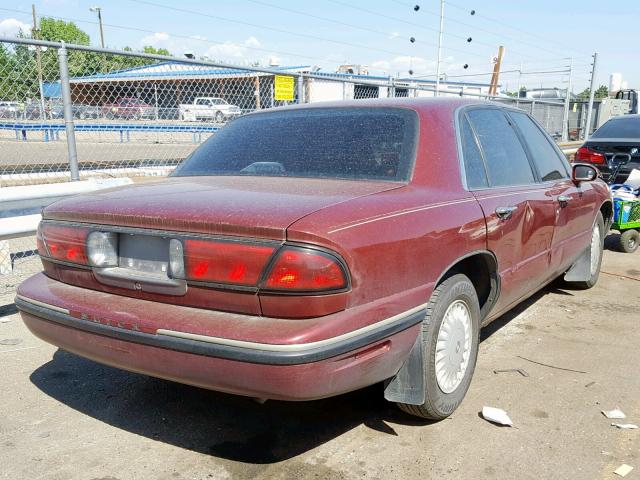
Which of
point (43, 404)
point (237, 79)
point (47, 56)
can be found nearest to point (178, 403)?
point (43, 404)

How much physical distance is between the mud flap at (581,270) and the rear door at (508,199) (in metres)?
1.28

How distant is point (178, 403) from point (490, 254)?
6.02 feet

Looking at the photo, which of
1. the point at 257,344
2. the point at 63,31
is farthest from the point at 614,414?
the point at 63,31

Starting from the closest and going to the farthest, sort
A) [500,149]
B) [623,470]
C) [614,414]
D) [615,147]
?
[623,470] < [614,414] < [500,149] < [615,147]

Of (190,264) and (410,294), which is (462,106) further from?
(190,264)

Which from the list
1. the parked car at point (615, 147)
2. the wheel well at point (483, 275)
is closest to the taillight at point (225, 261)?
the wheel well at point (483, 275)

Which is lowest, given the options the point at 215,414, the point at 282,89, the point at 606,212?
the point at 215,414

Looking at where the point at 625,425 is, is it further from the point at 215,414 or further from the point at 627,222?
the point at 627,222

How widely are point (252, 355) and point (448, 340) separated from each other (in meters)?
1.14

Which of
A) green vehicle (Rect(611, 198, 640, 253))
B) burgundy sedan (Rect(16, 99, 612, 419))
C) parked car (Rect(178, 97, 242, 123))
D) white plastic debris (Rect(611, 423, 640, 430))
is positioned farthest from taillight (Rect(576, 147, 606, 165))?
white plastic debris (Rect(611, 423, 640, 430))

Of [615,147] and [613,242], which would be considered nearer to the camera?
[613,242]

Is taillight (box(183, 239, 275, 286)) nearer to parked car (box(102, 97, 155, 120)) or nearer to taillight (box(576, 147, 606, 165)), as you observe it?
parked car (box(102, 97, 155, 120))

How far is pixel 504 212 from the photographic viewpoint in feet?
10.7

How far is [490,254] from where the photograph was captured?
3.15 m
